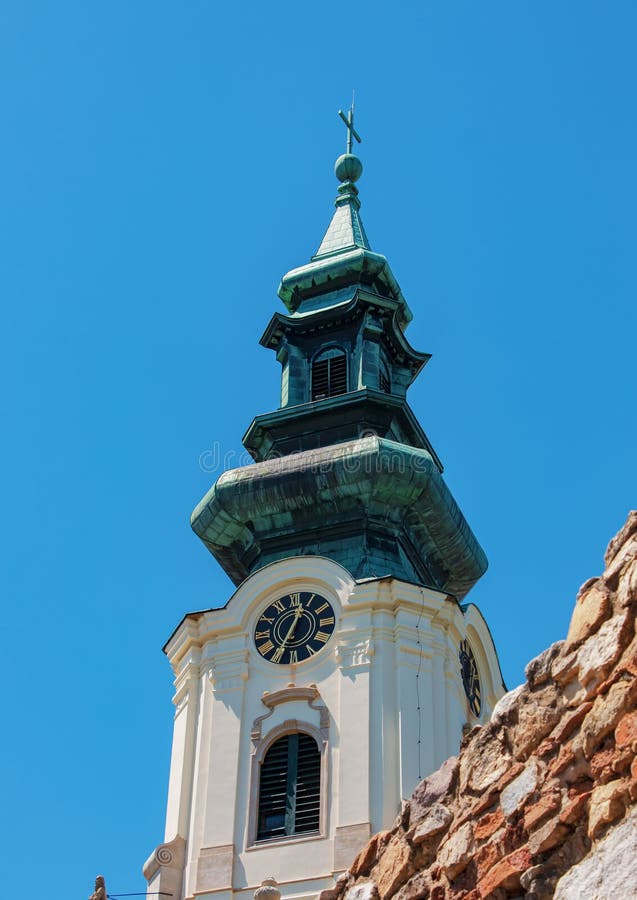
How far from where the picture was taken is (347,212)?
37750mm

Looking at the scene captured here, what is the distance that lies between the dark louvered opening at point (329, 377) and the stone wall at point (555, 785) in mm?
23376

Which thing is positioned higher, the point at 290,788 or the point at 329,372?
the point at 329,372

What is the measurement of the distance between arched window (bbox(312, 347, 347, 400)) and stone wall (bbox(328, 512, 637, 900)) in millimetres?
23376

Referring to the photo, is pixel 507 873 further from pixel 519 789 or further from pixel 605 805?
pixel 605 805

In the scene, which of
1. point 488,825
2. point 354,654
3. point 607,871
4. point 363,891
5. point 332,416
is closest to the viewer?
point 607,871

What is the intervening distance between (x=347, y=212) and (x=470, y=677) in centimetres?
1422

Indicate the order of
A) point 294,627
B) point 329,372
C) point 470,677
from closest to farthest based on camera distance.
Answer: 1. point 294,627
2. point 470,677
3. point 329,372

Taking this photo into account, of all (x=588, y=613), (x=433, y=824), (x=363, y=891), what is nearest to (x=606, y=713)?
(x=588, y=613)

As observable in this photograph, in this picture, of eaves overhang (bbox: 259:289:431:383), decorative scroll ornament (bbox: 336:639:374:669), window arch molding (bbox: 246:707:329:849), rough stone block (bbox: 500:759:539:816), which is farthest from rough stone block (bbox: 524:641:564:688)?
eaves overhang (bbox: 259:289:431:383)

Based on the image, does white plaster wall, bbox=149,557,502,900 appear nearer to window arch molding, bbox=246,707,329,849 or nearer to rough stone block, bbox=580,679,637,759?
window arch molding, bbox=246,707,329,849

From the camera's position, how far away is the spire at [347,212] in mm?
35781

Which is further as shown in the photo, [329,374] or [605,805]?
[329,374]

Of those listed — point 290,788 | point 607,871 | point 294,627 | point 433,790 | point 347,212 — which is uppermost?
point 347,212

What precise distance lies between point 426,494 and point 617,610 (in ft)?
69.2
